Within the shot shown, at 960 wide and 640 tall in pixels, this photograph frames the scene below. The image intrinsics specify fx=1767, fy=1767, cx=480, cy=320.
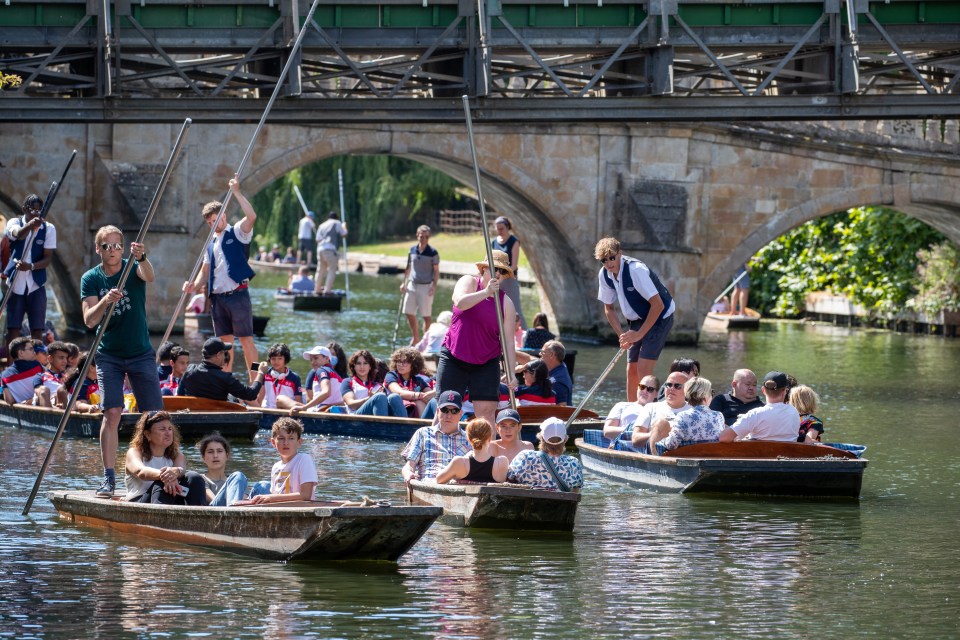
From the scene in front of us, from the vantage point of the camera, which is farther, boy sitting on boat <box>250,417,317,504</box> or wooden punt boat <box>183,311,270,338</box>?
wooden punt boat <box>183,311,270,338</box>

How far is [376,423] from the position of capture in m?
12.1

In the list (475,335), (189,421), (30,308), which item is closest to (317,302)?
(30,308)

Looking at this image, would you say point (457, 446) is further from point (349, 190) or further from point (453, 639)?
point (349, 190)

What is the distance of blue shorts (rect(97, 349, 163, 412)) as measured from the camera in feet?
30.0

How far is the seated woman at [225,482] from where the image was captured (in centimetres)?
824

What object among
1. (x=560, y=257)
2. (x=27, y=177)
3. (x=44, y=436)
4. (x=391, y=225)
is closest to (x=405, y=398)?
(x=44, y=436)

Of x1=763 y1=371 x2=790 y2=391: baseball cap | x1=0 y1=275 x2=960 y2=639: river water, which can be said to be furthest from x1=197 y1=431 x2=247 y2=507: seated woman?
x1=763 y1=371 x2=790 y2=391: baseball cap

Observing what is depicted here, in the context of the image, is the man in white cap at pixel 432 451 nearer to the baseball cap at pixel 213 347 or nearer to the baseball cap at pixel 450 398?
the baseball cap at pixel 450 398

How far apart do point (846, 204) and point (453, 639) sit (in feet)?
55.8

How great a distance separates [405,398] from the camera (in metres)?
12.5

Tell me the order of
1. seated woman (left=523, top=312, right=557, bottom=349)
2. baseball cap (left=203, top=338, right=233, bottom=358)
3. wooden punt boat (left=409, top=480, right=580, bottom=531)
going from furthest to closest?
seated woman (left=523, top=312, right=557, bottom=349), baseball cap (left=203, top=338, right=233, bottom=358), wooden punt boat (left=409, top=480, right=580, bottom=531)

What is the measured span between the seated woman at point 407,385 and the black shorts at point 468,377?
190 cm

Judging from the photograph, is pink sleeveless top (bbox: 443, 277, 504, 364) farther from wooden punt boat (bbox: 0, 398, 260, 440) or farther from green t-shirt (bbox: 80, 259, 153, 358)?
wooden punt boat (bbox: 0, 398, 260, 440)

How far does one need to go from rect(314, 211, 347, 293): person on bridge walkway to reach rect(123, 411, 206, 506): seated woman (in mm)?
17027
